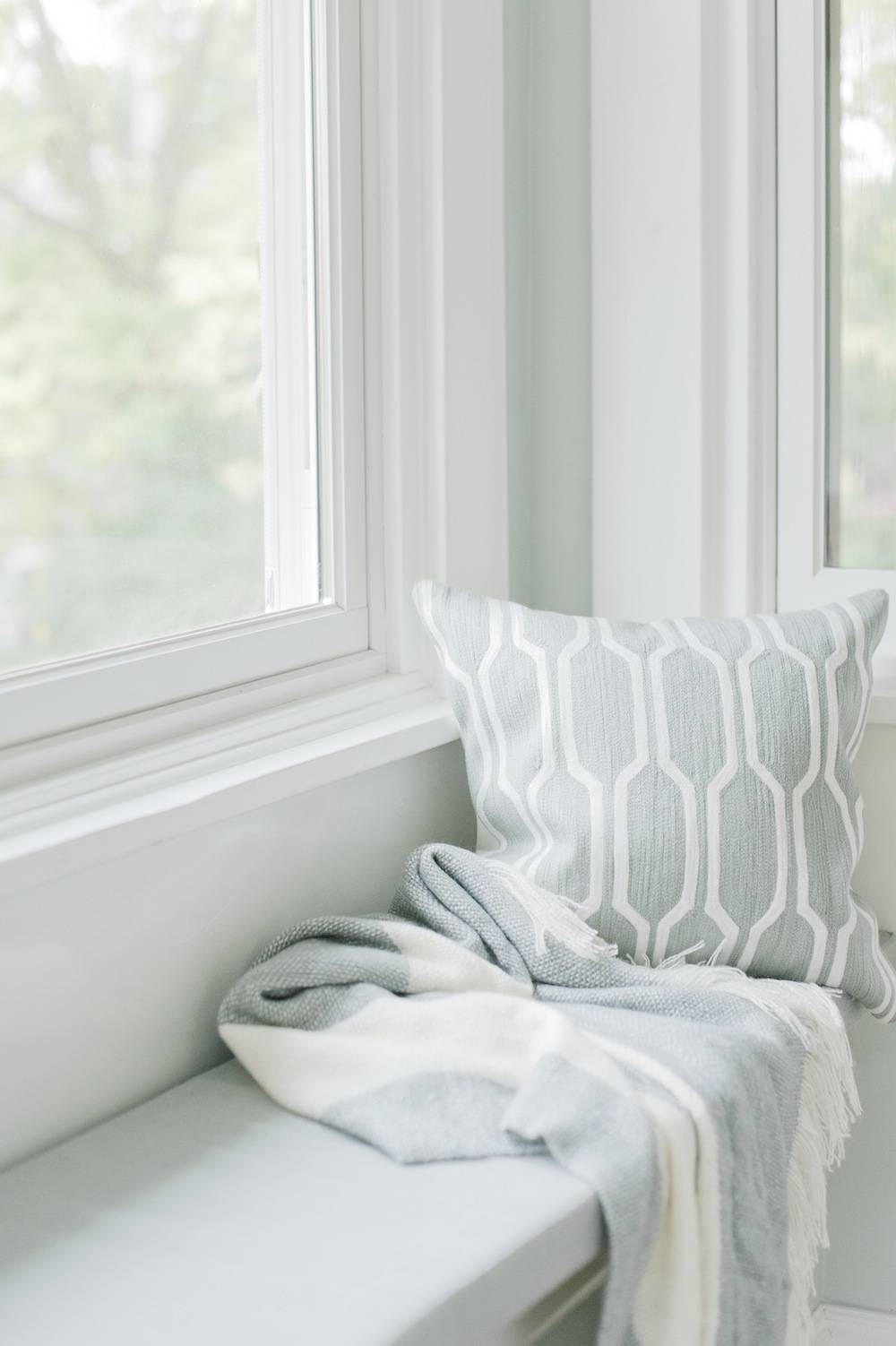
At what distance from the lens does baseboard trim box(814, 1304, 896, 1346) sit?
167cm

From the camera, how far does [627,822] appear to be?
4.51ft

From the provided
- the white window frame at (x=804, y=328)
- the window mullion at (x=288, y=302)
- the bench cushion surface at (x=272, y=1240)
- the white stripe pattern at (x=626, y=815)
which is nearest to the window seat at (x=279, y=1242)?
the bench cushion surface at (x=272, y=1240)

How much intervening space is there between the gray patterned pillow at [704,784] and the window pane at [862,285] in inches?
10.1

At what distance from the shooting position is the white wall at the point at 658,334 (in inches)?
64.6

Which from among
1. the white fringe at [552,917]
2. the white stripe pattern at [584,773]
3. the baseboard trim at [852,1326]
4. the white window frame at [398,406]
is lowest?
the baseboard trim at [852,1326]

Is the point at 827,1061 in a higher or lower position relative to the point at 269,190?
lower

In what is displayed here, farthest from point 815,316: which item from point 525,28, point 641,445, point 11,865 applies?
point 11,865

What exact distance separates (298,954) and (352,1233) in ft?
1.07

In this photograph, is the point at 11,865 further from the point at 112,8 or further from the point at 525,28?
the point at 525,28

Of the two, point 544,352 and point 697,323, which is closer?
point 697,323

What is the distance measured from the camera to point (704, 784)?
54.1 inches

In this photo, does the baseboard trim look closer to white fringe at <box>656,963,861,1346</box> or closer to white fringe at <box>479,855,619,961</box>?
white fringe at <box>656,963,861,1346</box>

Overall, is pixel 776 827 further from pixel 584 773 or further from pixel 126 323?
pixel 126 323

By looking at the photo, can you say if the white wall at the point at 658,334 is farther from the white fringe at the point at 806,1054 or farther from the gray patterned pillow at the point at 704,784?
the white fringe at the point at 806,1054
